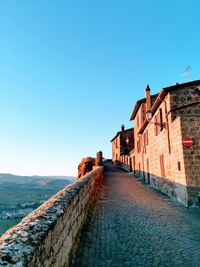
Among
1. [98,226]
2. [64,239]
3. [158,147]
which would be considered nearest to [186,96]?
[158,147]

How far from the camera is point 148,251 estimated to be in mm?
4492

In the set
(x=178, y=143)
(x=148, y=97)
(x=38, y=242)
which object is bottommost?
(x=38, y=242)

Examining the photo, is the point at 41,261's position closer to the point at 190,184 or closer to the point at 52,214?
the point at 52,214

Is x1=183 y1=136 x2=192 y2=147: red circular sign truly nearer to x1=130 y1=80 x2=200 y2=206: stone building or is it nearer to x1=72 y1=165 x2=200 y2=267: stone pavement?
x1=130 y1=80 x2=200 y2=206: stone building

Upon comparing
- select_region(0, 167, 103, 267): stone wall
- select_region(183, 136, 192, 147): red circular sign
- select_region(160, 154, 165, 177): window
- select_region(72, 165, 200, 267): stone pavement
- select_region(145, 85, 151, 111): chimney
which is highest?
select_region(145, 85, 151, 111): chimney

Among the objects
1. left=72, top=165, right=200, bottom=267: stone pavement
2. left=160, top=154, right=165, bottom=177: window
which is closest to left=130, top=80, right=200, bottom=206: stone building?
left=160, top=154, right=165, bottom=177: window

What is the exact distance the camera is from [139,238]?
528cm

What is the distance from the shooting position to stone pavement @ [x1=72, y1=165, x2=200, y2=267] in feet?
13.5

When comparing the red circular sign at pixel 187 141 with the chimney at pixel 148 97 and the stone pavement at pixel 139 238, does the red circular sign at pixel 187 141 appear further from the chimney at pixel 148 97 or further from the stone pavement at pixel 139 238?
the chimney at pixel 148 97

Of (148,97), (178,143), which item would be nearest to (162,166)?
(178,143)

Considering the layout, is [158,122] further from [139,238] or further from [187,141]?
[139,238]

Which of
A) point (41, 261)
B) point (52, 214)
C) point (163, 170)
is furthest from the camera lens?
point (163, 170)

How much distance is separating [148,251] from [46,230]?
305 cm

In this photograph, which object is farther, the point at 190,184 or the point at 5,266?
the point at 190,184
